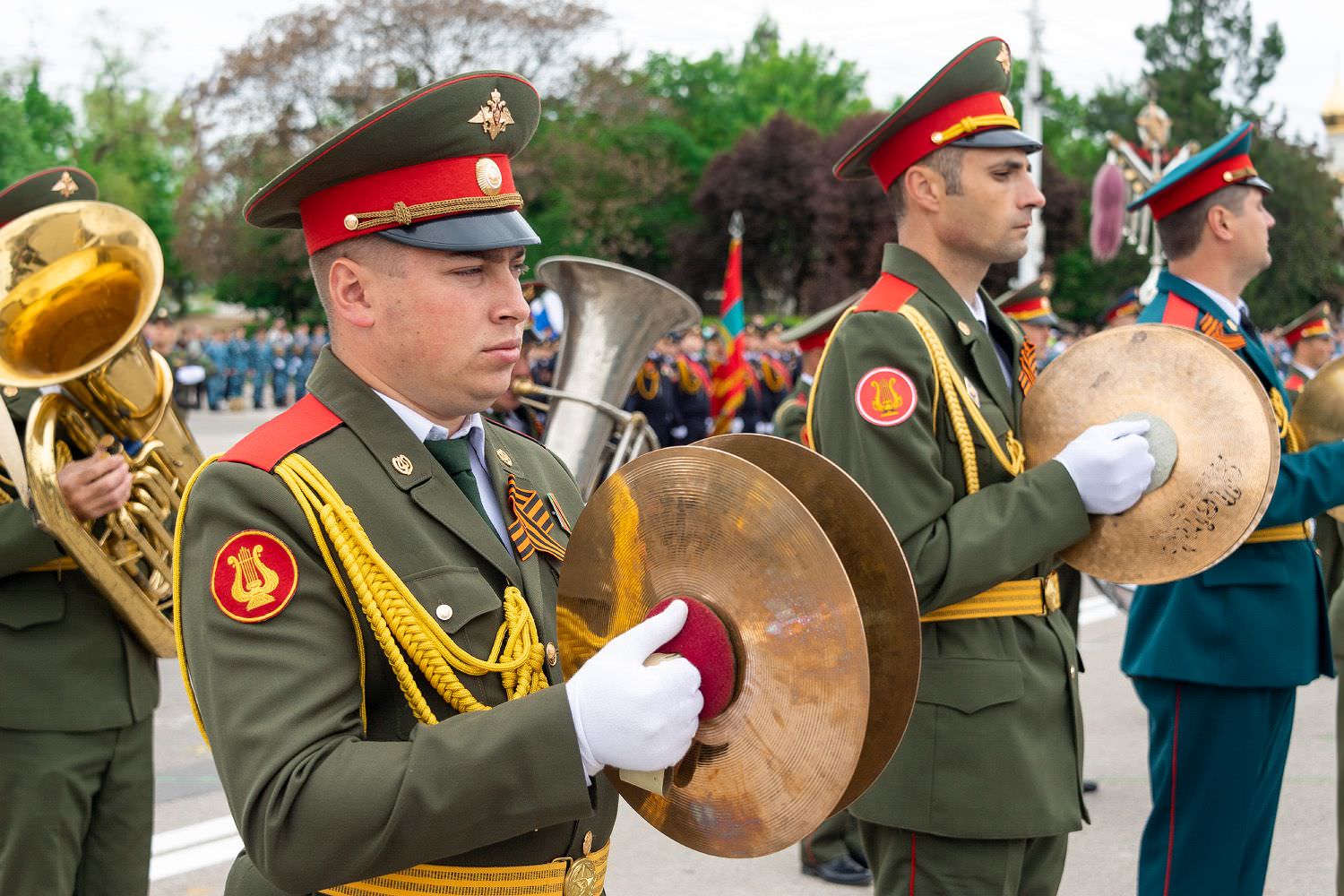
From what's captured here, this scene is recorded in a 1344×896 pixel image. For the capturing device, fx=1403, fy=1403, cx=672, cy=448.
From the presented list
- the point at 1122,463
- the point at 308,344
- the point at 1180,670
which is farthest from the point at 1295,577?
the point at 308,344

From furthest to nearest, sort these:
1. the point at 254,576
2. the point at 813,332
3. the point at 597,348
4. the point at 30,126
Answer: the point at 30,126 → the point at 597,348 → the point at 813,332 → the point at 254,576

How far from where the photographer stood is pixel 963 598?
8.77 ft

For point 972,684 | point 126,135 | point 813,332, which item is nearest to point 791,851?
point 813,332

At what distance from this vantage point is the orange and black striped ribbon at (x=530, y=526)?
1932mm

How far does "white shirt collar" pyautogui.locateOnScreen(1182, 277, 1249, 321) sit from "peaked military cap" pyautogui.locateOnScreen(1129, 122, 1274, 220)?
0.77 feet

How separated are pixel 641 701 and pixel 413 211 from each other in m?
0.72

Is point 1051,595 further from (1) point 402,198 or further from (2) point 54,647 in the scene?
(2) point 54,647

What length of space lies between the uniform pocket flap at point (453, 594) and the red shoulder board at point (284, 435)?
0.23 meters

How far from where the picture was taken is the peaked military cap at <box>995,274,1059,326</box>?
24.9 feet

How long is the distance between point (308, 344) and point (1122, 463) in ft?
112

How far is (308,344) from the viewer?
3528cm

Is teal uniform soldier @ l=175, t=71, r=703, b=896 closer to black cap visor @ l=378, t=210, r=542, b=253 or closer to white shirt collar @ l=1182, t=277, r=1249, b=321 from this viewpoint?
black cap visor @ l=378, t=210, r=542, b=253

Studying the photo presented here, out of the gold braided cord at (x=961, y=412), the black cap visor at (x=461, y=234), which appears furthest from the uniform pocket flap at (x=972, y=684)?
the black cap visor at (x=461, y=234)

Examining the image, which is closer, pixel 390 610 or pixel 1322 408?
pixel 390 610
